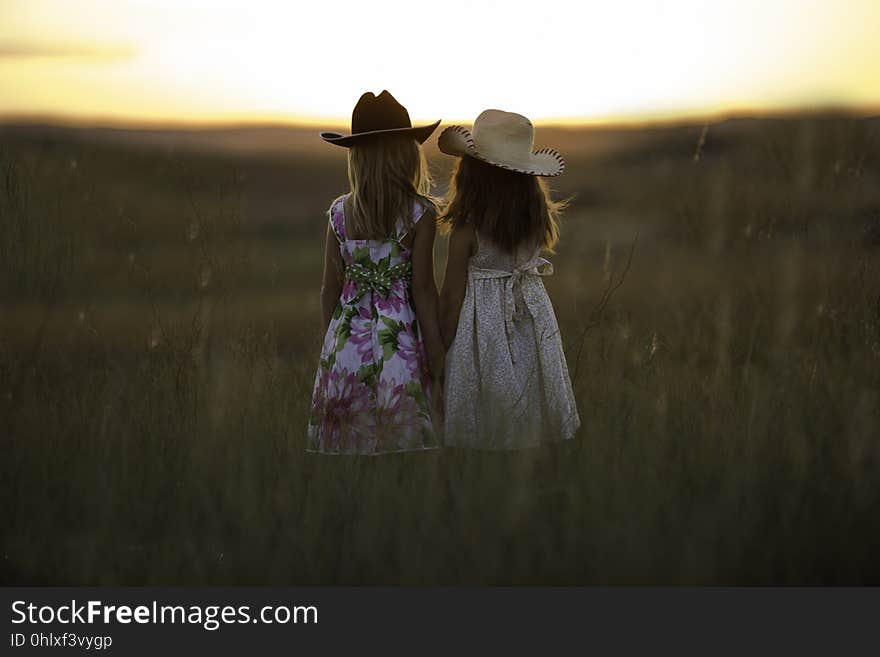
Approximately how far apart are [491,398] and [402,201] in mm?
776

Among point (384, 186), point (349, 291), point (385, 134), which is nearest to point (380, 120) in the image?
point (385, 134)

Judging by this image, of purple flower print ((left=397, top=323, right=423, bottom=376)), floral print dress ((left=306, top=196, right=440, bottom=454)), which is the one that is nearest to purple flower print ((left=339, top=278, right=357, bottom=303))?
floral print dress ((left=306, top=196, right=440, bottom=454))

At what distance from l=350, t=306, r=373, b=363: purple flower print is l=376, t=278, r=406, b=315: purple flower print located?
2.9 inches

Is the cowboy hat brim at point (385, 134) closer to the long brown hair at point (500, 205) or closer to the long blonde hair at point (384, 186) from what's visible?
the long blonde hair at point (384, 186)

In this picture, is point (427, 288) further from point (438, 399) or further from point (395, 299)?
point (438, 399)

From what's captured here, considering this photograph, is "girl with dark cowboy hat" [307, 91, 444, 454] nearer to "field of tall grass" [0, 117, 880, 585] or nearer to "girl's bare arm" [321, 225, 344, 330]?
"girl's bare arm" [321, 225, 344, 330]

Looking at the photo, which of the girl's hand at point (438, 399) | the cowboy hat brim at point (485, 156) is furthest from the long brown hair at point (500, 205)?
the girl's hand at point (438, 399)

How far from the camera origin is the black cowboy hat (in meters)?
3.79

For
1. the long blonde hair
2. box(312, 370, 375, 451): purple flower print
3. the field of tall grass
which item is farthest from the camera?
box(312, 370, 375, 451): purple flower print

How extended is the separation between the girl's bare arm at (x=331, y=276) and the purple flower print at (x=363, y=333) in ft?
0.59

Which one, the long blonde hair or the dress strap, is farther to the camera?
the dress strap

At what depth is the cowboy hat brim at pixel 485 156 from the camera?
12.4 feet

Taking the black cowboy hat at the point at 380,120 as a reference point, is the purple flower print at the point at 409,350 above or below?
below

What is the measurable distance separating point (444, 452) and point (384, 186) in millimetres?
980
